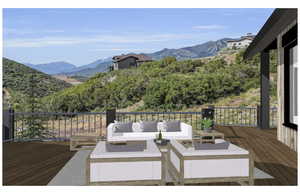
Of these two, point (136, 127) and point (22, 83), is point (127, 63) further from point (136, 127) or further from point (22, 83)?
point (136, 127)

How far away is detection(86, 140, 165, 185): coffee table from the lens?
14.0 ft

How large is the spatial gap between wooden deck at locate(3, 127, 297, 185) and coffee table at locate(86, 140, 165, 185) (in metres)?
0.90

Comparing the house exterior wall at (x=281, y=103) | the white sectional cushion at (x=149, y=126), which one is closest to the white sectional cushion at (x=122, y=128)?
the white sectional cushion at (x=149, y=126)

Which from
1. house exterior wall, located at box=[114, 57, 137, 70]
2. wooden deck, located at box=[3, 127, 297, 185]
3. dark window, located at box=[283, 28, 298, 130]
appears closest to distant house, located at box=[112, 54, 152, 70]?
house exterior wall, located at box=[114, 57, 137, 70]

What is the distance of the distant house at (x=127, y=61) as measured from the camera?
2769 centimetres

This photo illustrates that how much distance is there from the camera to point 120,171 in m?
4.31

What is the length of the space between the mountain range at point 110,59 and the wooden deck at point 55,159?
18.8 m

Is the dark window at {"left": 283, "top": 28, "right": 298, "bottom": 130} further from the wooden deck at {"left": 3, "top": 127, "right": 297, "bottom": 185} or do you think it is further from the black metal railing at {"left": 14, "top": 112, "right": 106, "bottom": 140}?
the black metal railing at {"left": 14, "top": 112, "right": 106, "bottom": 140}

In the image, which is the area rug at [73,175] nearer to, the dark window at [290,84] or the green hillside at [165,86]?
the dark window at [290,84]

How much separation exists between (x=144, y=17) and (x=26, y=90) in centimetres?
1319

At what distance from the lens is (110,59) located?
98.7 ft

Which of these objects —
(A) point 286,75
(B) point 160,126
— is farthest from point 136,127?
(A) point 286,75
